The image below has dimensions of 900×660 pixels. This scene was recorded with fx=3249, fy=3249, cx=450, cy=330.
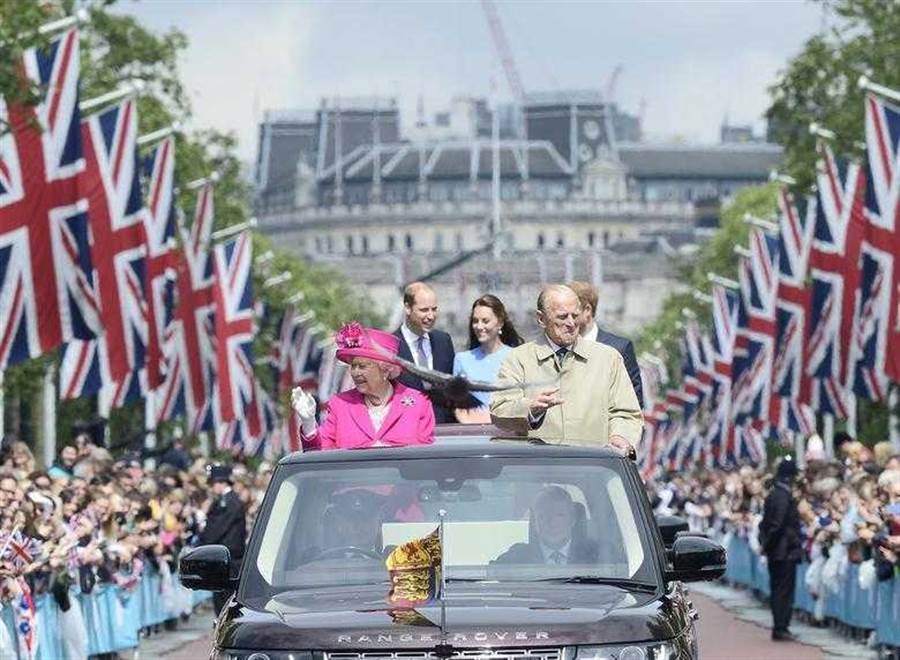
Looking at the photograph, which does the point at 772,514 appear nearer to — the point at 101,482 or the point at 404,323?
the point at 101,482

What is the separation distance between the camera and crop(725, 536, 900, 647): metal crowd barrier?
26.8 m

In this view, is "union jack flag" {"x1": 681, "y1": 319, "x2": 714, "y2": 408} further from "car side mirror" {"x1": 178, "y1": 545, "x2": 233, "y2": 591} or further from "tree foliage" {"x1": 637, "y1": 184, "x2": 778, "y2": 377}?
"car side mirror" {"x1": 178, "y1": 545, "x2": 233, "y2": 591}

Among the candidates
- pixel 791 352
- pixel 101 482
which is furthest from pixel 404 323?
pixel 791 352

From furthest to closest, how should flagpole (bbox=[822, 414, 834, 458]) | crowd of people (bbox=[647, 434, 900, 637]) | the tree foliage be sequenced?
the tree foliage < flagpole (bbox=[822, 414, 834, 458]) < crowd of people (bbox=[647, 434, 900, 637])

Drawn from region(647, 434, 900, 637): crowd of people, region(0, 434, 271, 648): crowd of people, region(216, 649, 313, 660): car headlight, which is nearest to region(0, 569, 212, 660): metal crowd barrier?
region(0, 434, 271, 648): crowd of people

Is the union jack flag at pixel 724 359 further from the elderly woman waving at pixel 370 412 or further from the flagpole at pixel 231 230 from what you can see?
the elderly woman waving at pixel 370 412

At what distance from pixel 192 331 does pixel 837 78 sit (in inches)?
595

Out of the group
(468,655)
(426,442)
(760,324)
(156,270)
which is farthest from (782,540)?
(760,324)

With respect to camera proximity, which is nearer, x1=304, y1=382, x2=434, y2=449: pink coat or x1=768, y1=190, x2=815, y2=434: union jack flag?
x1=304, y1=382, x2=434, y2=449: pink coat

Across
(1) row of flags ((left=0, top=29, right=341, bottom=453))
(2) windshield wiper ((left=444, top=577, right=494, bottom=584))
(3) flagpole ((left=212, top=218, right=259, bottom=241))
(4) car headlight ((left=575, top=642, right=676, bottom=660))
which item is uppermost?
(3) flagpole ((left=212, top=218, right=259, bottom=241))

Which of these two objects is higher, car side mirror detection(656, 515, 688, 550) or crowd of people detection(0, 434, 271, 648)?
car side mirror detection(656, 515, 688, 550)

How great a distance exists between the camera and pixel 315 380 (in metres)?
83.6

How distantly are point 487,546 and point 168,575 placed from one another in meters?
22.9

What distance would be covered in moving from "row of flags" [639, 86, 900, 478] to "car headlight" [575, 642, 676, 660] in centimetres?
2821
